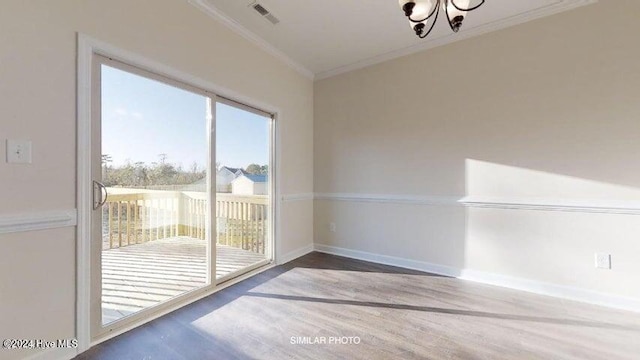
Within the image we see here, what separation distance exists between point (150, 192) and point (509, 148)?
341 centimetres

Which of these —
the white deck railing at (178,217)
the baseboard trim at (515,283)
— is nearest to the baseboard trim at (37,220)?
the white deck railing at (178,217)

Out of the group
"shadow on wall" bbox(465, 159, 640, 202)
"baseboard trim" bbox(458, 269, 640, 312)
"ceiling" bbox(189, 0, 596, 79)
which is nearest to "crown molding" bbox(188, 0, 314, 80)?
"ceiling" bbox(189, 0, 596, 79)

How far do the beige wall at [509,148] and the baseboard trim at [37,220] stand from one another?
9.47 ft

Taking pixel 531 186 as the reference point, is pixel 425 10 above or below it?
above

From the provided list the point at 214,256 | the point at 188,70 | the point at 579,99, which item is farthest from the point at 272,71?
the point at 579,99

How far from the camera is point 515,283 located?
2699 mm

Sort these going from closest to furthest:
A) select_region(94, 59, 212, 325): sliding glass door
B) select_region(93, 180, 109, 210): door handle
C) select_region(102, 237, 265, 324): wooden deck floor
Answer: select_region(93, 180, 109, 210): door handle, select_region(94, 59, 212, 325): sliding glass door, select_region(102, 237, 265, 324): wooden deck floor

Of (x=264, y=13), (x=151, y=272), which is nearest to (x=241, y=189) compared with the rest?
(x=151, y=272)

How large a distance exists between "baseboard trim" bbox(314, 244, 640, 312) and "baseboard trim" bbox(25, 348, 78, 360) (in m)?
2.86

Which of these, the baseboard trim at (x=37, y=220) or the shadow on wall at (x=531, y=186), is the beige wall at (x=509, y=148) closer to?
the shadow on wall at (x=531, y=186)

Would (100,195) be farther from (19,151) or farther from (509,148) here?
(509,148)

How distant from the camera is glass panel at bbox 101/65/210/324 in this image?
195 cm

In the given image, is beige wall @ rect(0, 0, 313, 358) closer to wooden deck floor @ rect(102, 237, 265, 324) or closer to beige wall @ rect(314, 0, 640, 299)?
wooden deck floor @ rect(102, 237, 265, 324)

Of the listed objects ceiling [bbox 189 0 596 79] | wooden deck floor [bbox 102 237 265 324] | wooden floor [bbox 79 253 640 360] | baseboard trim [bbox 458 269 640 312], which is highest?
ceiling [bbox 189 0 596 79]
